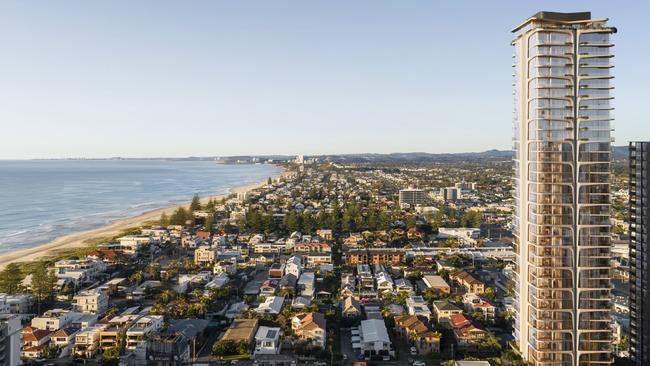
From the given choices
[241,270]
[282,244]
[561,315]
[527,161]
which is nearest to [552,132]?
[527,161]

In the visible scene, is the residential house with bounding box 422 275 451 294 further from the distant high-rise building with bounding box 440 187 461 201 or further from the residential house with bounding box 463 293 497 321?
the distant high-rise building with bounding box 440 187 461 201

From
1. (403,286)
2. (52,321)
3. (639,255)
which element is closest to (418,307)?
(403,286)

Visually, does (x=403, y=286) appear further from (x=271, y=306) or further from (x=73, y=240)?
(x=73, y=240)

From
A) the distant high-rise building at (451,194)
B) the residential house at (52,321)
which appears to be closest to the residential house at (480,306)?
the residential house at (52,321)

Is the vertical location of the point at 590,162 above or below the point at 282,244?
above

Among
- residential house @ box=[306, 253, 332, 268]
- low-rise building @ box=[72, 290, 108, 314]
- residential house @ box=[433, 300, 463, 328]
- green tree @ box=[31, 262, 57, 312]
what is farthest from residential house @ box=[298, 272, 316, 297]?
green tree @ box=[31, 262, 57, 312]

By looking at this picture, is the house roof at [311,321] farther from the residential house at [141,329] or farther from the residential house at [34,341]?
A: the residential house at [34,341]

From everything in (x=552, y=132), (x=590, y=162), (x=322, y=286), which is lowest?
(x=322, y=286)

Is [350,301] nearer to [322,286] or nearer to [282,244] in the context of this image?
[322,286]
